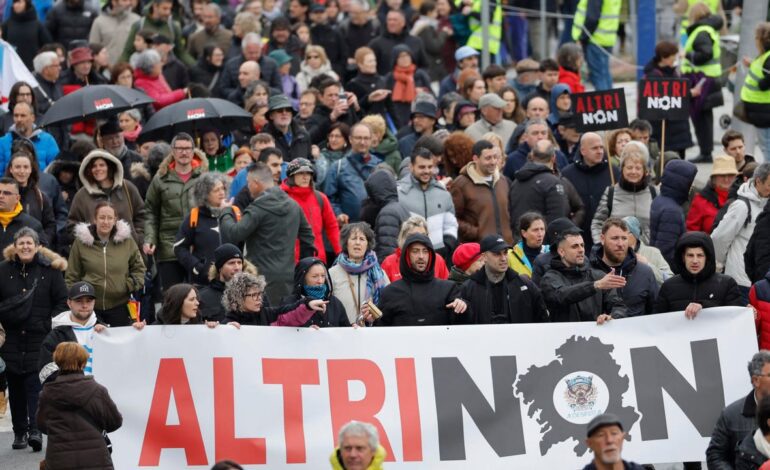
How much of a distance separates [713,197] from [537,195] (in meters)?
1.46

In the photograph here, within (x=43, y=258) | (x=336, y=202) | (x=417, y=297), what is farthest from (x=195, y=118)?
(x=417, y=297)

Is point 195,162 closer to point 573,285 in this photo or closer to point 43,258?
→ point 43,258

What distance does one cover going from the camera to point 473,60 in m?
22.0

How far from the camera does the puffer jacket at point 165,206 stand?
16.4 m

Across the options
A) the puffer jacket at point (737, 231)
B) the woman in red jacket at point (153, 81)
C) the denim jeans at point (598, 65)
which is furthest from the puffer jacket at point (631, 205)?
the denim jeans at point (598, 65)

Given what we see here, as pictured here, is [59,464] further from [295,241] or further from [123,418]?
[295,241]

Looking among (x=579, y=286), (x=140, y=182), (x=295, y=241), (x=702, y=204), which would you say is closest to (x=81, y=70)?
(x=140, y=182)

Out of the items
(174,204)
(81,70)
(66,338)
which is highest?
(81,70)

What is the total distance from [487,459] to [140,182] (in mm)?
5966

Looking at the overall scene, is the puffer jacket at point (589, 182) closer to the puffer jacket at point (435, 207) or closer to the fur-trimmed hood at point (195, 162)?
the puffer jacket at point (435, 207)

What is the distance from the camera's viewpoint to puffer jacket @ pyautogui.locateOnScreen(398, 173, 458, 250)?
1582 centimetres

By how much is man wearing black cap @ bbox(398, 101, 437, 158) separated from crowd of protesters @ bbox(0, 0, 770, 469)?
2 cm

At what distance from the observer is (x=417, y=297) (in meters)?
13.3

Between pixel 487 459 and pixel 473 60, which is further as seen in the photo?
pixel 473 60
